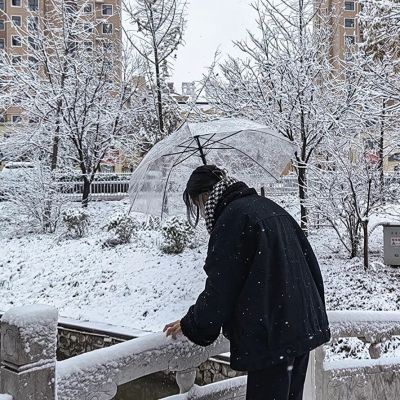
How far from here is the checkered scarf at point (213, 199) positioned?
248 cm

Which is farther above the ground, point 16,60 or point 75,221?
point 16,60

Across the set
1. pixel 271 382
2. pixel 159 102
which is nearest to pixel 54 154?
pixel 159 102

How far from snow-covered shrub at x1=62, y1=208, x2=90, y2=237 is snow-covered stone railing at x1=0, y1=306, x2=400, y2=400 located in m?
11.3

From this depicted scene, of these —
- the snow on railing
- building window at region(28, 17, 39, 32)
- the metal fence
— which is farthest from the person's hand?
building window at region(28, 17, 39, 32)

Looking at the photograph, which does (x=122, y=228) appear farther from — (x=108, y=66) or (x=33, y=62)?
(x=108, y=66)

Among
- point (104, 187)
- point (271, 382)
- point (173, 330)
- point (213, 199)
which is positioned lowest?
point (104, 187)

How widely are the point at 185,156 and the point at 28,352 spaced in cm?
237

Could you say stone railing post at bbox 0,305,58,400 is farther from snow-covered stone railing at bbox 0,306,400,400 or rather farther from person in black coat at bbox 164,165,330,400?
person in black coat at bbox 164,165,330,400

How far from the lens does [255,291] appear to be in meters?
2.26

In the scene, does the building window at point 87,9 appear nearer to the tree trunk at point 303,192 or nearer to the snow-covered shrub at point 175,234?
the snow-covered shrub at point 175,234

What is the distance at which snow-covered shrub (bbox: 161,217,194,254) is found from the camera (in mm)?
12023

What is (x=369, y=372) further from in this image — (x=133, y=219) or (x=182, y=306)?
(x=133, y=219)

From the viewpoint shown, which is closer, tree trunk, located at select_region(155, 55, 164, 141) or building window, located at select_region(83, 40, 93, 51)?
tree trunk, located at select_region(155, 55, 164, 141)

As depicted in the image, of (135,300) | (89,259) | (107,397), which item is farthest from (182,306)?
(107,397)
